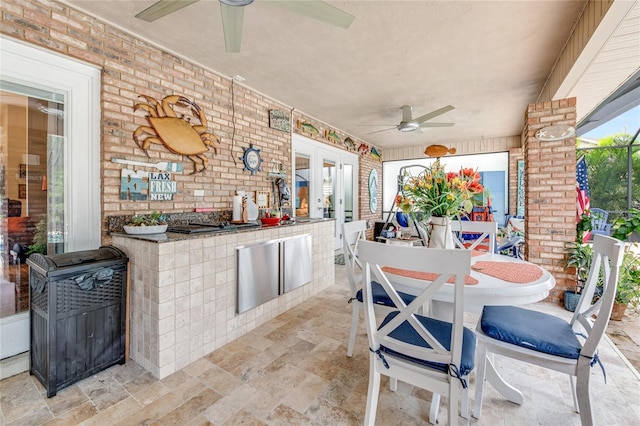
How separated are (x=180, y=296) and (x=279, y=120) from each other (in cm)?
283

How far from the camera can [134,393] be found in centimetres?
170

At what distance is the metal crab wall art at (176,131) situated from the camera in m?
2.47

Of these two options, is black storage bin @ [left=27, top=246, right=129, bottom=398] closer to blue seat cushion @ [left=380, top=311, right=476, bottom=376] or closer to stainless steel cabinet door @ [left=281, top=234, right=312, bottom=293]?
stainless steel cabinet door @ [left=281, top=234, right=312, bottom=293]

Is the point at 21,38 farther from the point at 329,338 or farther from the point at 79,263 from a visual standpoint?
the point at 329,338

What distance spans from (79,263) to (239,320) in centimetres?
122

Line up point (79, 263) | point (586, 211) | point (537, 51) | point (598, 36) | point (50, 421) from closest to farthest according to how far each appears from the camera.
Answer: point (50, 421) < point (79, 263) < point (598, 36) < point (537, 51) < point (586, 211)

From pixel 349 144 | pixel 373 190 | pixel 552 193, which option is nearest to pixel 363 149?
pixel 349 144

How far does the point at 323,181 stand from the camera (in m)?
5.44

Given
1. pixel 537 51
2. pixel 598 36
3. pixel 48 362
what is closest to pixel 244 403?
pixel 48 362

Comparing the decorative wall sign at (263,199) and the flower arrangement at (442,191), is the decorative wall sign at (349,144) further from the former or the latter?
the flower arrangement at (442,191)

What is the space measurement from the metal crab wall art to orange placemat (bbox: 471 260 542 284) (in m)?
2.66

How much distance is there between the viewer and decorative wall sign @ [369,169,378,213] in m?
7.06

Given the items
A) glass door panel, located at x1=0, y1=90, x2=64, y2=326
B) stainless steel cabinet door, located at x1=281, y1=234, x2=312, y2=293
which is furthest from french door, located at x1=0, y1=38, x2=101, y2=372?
stainless steel cabinet door, located at x1=281, y1=234, x2=312, y2=293

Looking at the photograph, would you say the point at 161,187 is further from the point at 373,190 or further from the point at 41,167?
the point at 373,190
